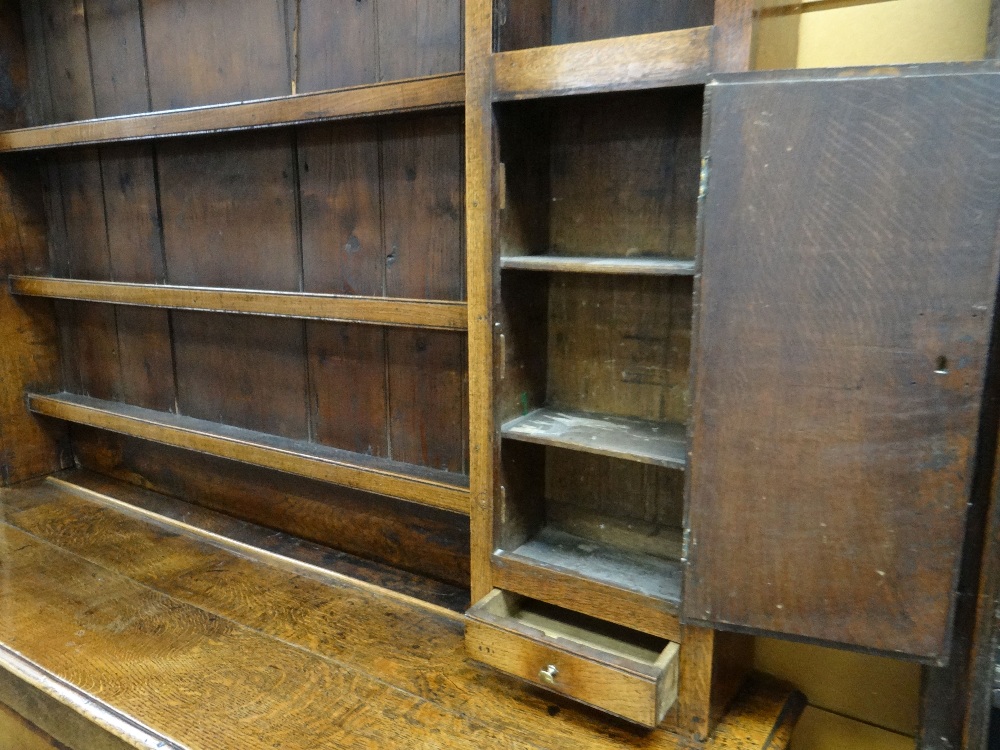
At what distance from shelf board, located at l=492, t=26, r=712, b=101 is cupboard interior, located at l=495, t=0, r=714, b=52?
80 millimetres

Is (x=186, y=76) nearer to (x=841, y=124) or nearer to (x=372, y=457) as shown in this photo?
(x=372, y=457)

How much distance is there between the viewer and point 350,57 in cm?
160

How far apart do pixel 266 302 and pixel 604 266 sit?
3.02ft

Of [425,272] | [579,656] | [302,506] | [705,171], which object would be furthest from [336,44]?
[579,656]

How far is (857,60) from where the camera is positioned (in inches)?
45.5

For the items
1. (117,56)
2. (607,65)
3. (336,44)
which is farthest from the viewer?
(117,56)

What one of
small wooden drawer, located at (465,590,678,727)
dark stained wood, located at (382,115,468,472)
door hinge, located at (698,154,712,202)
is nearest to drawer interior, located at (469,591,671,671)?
small wooden drawer, located at (465,590,678,727)

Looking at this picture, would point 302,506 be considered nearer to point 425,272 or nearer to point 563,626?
point 425,272

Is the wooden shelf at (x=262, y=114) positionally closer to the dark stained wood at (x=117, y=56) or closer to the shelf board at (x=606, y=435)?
the dark stained wood at (x=117, y=56)

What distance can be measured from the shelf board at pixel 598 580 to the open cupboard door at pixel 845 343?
15cm

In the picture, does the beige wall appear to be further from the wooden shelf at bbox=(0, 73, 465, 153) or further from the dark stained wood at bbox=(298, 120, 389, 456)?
the dark stained wood at bbox=(298, 120, 389, 456)

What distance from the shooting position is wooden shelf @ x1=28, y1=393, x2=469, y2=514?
1.54 m

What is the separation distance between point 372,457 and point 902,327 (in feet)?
3.97

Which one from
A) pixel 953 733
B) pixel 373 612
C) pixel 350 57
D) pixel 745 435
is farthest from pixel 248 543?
pixel 953 733
